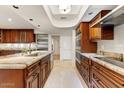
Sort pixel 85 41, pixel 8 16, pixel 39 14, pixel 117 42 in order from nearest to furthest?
1. pixel 117 42
2. pixel 39 14
3. pixel 8 16
4. pixel 85 41

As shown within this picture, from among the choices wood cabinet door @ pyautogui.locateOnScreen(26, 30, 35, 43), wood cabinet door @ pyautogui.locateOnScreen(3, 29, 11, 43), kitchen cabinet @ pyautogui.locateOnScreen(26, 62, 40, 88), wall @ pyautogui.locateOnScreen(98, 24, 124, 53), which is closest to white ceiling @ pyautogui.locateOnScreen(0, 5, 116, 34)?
wall @ pyautogui.locateOnScreen(98, 24, 124, 53)

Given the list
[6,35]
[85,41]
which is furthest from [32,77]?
[6,35]

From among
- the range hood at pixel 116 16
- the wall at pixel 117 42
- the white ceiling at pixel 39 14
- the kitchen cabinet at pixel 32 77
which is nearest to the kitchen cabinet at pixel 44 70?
the kitchen cabinet at pixel 32 77

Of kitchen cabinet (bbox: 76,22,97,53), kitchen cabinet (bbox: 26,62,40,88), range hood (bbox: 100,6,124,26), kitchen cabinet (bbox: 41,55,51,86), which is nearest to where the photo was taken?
range hood (bbox: 100,6,124,26)

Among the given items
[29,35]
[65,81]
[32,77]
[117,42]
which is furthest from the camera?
[29,35]

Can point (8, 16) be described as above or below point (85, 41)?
above

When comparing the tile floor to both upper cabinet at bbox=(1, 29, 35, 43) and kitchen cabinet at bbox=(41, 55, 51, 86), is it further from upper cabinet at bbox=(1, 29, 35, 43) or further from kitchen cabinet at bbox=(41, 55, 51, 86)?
upper cabinet at bbox=(1, 29, 35, 43)

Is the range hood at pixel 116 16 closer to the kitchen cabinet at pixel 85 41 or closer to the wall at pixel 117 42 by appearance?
the wall at pixel 117 42

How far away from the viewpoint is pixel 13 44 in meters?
9.06

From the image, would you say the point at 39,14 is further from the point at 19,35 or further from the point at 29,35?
the point at 19,35
